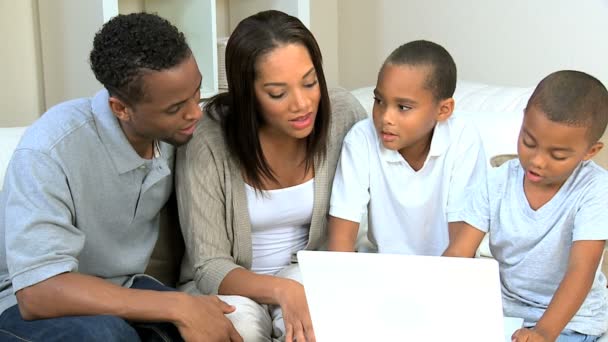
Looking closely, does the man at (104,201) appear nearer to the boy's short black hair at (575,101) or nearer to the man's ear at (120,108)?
the man's ear at (120,108)

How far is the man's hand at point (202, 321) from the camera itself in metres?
1.36

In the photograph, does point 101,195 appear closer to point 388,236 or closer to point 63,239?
point 63,239

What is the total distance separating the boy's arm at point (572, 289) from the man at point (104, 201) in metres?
0.53

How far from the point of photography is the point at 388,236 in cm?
164

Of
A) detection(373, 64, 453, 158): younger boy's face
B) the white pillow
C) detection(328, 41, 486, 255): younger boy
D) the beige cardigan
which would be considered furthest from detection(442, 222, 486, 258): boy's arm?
the white pillow

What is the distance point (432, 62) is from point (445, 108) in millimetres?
100

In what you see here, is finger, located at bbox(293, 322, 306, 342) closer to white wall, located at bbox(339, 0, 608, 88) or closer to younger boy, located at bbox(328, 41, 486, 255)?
younger boy, located at bbox(328, 41, 486, 255)

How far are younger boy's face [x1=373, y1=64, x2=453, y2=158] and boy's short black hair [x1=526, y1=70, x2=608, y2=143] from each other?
0.94 ft

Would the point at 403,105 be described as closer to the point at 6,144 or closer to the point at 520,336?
the point at 520,336

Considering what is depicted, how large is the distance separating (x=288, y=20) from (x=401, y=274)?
69 centimetres

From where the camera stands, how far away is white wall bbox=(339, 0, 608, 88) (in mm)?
2457

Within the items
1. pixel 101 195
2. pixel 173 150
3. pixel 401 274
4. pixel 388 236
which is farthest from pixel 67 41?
pixel 401 274

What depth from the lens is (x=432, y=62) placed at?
1543mm

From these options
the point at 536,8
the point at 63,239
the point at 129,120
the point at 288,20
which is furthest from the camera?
the point at 536,8
